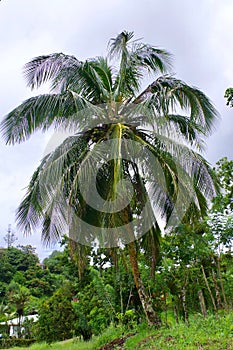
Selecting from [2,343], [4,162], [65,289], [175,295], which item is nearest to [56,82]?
[4,162]

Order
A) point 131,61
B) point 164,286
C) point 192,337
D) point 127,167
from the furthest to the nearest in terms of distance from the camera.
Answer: point 164,286 → point 131,61 → point 127,167 → point 192,337

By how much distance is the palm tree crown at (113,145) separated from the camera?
703 centimetres

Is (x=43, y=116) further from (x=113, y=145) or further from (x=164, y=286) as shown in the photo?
(x=164, y=286)

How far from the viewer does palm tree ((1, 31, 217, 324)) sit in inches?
277

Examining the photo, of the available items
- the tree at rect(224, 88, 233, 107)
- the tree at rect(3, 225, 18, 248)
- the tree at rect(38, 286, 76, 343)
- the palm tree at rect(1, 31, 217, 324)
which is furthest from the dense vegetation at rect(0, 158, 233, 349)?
the tree at rect(3, 225, 18, 248)

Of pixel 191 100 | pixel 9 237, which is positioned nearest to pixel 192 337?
pixel 191 100

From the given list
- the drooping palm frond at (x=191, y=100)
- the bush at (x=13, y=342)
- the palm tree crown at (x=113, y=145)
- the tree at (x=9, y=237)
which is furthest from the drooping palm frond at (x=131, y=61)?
the tree at (x=9, y=237)

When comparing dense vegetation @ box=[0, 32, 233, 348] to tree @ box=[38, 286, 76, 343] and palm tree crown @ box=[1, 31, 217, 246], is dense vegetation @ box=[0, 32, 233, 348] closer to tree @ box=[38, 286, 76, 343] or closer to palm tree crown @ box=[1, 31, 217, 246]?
palm tree crown @ box=[1, 31, 217, 246]

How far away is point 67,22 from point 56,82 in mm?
2420

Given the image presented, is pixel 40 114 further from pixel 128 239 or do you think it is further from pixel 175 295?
pixel 175 295

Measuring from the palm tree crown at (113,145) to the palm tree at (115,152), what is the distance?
21mm

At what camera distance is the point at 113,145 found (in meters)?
7.05

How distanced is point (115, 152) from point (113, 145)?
0.76 feet

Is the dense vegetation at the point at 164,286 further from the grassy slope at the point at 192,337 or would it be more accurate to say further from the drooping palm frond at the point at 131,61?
the drooping palm frond at the point at 131,61
